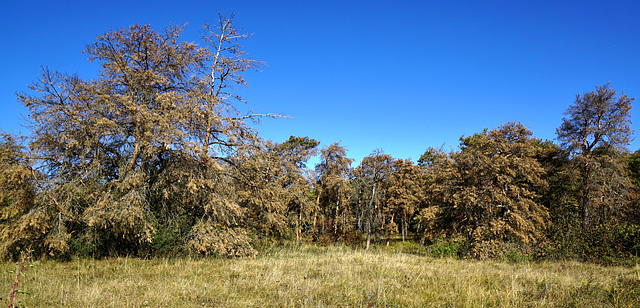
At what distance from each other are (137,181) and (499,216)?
583 inches

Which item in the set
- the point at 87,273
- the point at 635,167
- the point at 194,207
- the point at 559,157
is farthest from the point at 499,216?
the point at 635,167

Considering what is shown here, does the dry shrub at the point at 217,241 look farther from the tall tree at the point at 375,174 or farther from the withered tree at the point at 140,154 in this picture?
the tall tree at the point at 375,174

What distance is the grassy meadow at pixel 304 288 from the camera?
16.9 ft

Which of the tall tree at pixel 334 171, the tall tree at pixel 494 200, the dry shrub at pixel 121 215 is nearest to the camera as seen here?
the dry shrub at pixel 121 215

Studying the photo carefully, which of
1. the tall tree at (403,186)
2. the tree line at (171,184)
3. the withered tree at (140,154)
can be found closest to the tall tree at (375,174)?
the tall tree at (403,186)

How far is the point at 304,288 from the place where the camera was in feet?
19.3

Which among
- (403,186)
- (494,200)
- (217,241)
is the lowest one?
(217,241)

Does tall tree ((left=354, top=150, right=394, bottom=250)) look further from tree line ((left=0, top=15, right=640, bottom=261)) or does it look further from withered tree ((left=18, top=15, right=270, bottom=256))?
withered tree ((left=18, top=15, right=270, bottom=256))

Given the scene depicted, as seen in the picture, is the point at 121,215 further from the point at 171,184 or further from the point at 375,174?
the point at 375,174

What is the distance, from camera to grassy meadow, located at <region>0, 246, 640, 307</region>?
5145 mm

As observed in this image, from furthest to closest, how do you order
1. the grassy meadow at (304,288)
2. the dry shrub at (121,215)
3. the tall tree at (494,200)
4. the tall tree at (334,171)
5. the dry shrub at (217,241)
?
the tall tree at (334,171) → the tall tree at (494,200) → the dry shrub at (217,241) → the dry shrub at (121,215) → the grassy meadow at (304,288)

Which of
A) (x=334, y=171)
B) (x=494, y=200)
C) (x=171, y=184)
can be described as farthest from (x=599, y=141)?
(x=171, y=184)

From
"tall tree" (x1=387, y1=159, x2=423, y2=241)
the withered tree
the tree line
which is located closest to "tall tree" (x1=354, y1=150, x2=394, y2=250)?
"tall tree" (x1=387, y1=159, x2=423, y2=241)

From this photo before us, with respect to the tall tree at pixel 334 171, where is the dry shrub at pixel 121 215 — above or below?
below
